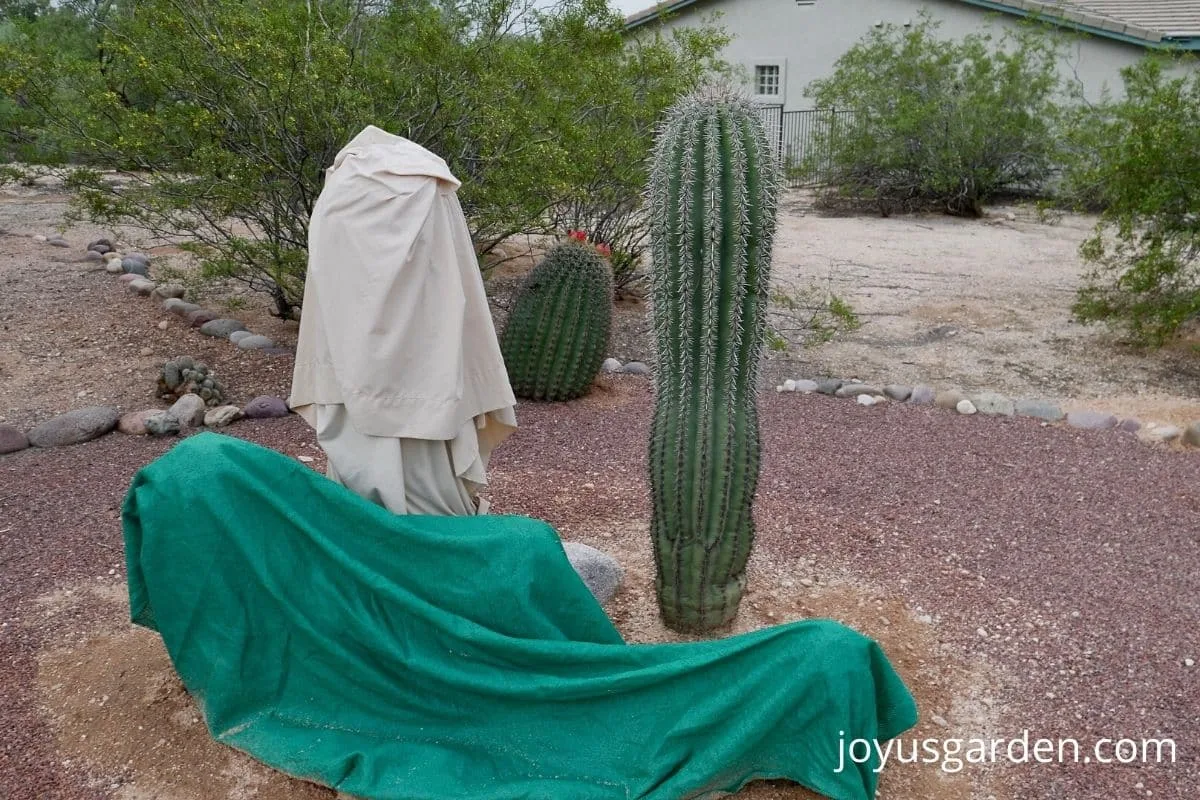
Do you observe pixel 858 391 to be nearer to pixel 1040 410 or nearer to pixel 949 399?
pixel 949 399

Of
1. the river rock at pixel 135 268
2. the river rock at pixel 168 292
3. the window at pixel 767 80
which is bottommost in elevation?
the river rock at pixel 168 292

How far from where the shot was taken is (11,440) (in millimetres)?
5387

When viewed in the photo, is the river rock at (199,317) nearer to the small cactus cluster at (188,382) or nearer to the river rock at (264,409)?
the small cactus cluster at (188,382)

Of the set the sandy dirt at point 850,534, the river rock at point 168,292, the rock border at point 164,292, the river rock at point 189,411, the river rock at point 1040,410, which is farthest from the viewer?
the river rock at point 168,292

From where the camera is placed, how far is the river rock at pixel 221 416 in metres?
5.75

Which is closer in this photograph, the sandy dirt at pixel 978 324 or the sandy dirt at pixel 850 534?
the sandy dirt at pixel 850 534

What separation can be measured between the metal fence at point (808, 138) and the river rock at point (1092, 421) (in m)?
7.69

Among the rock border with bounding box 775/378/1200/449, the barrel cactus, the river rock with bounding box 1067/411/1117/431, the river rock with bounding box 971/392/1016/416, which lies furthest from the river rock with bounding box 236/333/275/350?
the river rock with bounding box 1067/411/1117/431

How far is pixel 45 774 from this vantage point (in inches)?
108

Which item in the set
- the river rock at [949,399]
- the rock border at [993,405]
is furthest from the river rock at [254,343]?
the river rock at [949,399]

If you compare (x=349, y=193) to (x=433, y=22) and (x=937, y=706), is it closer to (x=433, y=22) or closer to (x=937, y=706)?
(x=937, y=706)

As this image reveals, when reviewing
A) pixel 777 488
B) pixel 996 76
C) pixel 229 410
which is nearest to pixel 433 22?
pixel 229 410

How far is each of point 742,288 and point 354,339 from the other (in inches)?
48.9

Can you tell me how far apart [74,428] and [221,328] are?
2004mm
